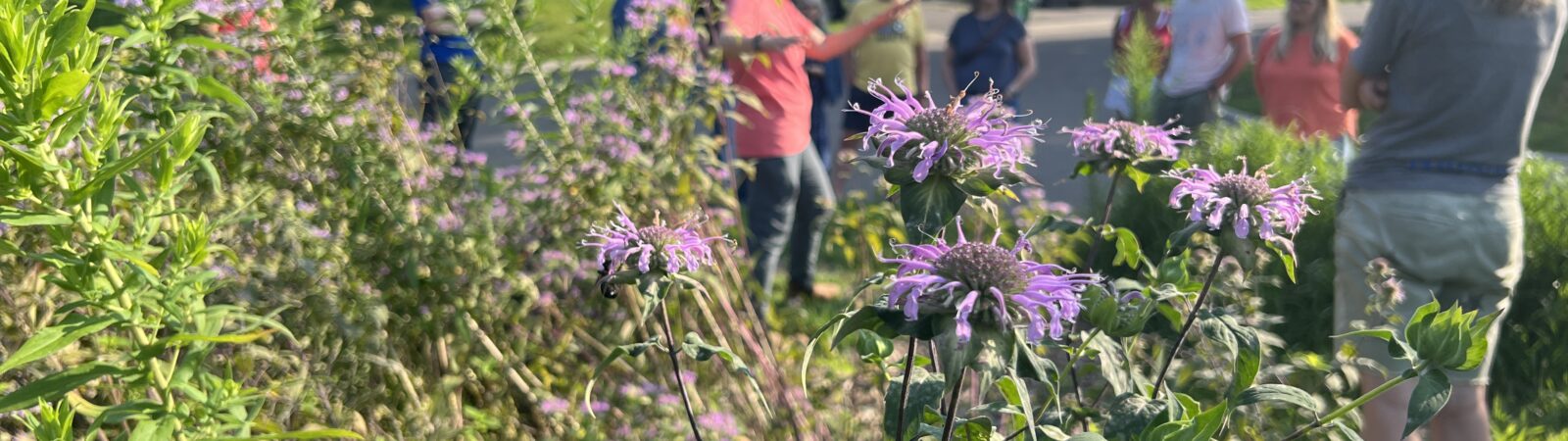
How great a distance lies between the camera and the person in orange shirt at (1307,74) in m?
4.15

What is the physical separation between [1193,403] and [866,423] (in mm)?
1671

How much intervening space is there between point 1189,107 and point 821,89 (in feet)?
6.13

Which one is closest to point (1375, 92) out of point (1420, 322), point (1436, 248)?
point (1436, 248)

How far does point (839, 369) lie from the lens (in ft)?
11.5

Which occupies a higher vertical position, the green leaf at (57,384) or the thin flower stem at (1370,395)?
the thin flower stem at (1370,395)

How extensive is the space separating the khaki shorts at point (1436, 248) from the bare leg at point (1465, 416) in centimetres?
3

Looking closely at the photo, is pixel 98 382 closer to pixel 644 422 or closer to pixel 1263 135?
pixel 644 422

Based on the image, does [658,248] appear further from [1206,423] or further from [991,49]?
[991,49]

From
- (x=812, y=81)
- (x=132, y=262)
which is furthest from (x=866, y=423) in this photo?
(x=812, y=81)

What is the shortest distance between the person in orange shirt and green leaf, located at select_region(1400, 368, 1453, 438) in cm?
314

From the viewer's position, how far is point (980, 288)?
107 cm

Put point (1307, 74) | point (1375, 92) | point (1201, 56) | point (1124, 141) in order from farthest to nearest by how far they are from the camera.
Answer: point (1201, 56) < point (1307, 74) < point (1375, 92) < point (1124, 141)

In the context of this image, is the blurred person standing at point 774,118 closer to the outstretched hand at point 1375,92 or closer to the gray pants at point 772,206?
the gray pants at point 772,206

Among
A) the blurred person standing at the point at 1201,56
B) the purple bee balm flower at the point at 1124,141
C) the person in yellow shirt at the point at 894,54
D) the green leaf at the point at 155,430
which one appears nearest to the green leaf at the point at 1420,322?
the purple bee balm flower at the point at 1124,141
